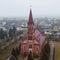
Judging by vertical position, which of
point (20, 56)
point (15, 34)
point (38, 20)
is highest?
point (38, 20)

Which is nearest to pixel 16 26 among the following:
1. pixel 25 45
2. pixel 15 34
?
pixel 15 34

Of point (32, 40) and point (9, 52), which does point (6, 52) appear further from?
point (32, 40)

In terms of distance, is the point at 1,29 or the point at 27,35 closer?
the point at 27,35

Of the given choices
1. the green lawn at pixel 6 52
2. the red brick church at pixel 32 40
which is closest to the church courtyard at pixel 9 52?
the green lawn at pixel 6 52

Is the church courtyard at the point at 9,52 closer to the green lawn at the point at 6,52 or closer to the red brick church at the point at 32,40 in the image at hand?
the green lawn at the point at 6,52

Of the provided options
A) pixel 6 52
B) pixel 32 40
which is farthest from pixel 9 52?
pixel 32 40

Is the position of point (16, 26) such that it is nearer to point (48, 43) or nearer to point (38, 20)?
point (38, 20)

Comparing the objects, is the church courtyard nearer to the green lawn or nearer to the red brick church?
the green lawn

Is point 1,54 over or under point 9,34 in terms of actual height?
under
